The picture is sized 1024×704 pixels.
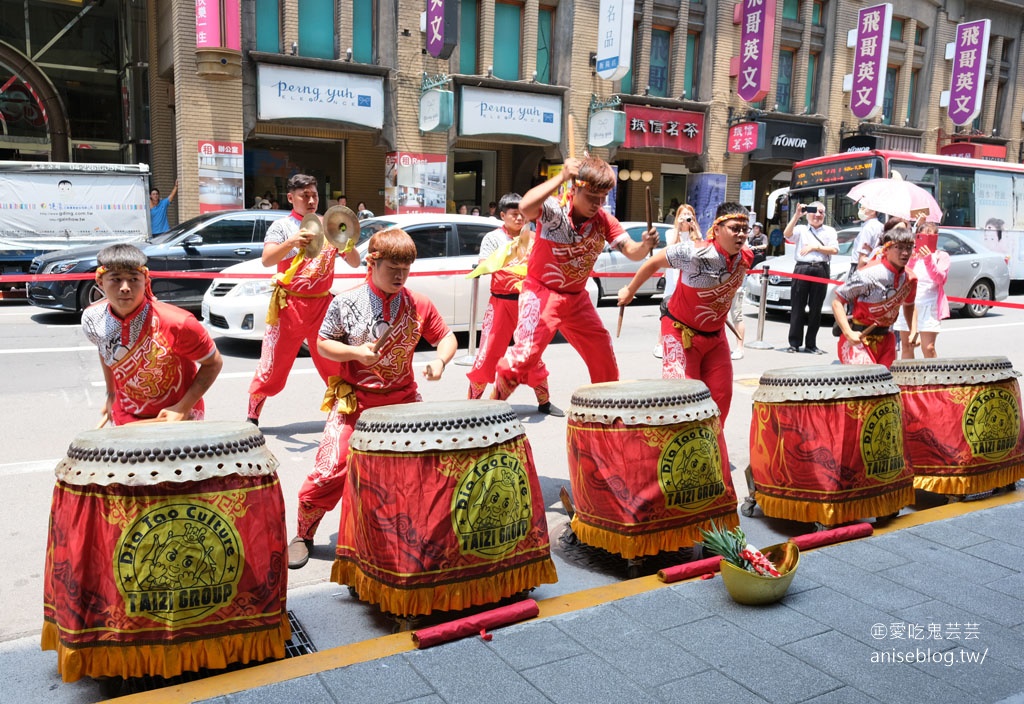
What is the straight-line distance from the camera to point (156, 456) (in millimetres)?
2729

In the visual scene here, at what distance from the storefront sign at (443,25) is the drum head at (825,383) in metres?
17.2

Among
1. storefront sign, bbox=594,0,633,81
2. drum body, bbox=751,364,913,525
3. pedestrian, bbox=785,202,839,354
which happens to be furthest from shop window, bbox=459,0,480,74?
drum body, bbox=751,364,913,525

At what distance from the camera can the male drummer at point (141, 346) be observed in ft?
11.7

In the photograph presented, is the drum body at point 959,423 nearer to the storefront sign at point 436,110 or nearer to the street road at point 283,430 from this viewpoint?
the street road at point 283,430

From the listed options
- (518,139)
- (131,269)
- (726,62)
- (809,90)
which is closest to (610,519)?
(131,269)

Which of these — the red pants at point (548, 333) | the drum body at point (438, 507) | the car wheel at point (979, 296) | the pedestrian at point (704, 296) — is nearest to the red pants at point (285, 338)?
the red pants at point (548, 333)

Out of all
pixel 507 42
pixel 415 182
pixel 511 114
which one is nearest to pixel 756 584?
pixel 415 182

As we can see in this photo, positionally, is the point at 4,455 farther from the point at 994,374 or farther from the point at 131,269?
the point at 994,374

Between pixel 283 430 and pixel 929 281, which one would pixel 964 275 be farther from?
pixel 283 430

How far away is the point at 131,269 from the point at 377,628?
1835 mm

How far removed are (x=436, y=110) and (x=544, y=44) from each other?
4.77 m

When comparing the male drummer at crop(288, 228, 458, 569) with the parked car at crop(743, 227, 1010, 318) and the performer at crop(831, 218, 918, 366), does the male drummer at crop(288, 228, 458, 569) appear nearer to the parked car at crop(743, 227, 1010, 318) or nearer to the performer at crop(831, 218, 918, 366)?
the performer at crop(831, 218, 918, 366)

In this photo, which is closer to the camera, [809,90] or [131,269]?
[131,269]

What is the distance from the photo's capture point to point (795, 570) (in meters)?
3.59
